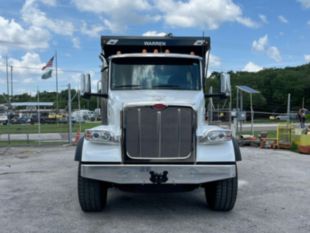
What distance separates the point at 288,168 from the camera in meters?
11.0

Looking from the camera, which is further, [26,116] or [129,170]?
[26,116]

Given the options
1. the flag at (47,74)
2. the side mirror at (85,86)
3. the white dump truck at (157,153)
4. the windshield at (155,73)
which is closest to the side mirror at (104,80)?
the side mirror at (85,86)

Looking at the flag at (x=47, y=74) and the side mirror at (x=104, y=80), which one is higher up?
the flag at (x=47, y=74)

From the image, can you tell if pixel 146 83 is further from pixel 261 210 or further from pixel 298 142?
pixel 298 142

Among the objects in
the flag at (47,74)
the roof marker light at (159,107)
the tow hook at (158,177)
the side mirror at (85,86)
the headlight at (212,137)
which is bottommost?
the tow hook at (158,177)

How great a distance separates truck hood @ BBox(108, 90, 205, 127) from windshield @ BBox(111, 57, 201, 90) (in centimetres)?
22

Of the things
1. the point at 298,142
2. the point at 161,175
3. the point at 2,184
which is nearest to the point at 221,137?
the point at 161,175

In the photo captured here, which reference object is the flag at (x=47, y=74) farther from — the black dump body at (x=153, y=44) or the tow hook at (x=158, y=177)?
the tow hook at (x=158, y=177)

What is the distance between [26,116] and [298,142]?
151ft

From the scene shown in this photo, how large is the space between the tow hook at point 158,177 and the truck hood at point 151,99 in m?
1.01

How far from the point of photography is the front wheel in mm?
5988

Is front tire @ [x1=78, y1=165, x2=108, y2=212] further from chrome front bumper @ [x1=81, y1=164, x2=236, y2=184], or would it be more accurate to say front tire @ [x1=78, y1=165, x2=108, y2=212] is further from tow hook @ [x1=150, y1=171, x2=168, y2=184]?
tow hook @ [x1=150, y1=171, x2=168, y2=184]

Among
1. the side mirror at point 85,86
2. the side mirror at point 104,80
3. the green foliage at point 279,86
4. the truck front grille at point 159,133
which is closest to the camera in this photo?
the truck front grille at point 159,133

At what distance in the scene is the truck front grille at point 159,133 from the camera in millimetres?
5684
